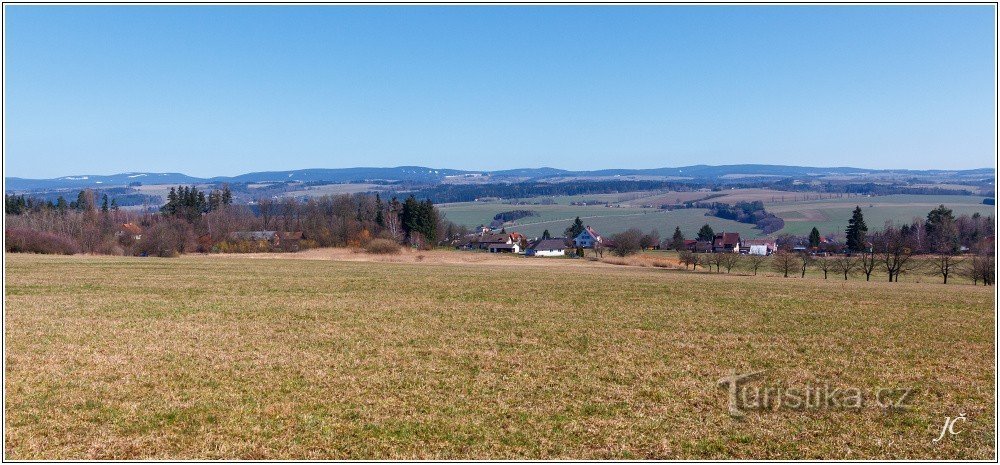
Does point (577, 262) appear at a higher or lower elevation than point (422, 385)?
lower

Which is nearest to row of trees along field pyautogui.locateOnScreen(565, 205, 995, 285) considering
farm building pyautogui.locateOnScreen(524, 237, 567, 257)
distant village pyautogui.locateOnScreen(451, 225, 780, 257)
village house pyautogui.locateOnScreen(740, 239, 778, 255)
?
farm building pyautogui.locateOnScreen(524, 237, 567, 257)

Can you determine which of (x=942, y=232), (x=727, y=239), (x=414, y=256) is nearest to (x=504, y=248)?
(x=414, y=256)

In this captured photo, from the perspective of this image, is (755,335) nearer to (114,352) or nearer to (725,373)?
(725,373)

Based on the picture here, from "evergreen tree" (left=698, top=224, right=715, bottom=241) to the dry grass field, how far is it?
8563cm

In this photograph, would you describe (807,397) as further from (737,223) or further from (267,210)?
(737,223)

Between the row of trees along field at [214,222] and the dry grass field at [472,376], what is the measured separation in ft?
172

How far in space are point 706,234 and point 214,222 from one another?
76.2m

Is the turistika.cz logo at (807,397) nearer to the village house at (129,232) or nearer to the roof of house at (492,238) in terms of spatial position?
the village house at (129,232)

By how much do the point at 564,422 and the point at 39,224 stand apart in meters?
88.8

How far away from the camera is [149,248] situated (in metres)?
65.6

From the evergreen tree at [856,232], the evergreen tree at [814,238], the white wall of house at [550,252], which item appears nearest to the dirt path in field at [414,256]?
the white wall of house at [550,252]

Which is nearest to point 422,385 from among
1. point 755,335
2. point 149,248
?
point 755,335

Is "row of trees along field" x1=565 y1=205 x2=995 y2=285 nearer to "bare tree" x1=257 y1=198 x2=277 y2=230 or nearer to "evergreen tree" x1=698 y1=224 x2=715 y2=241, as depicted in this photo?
"evergreen tree" x1=698 y1=224 x2=715 y2=241

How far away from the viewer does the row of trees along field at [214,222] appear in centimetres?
7362
